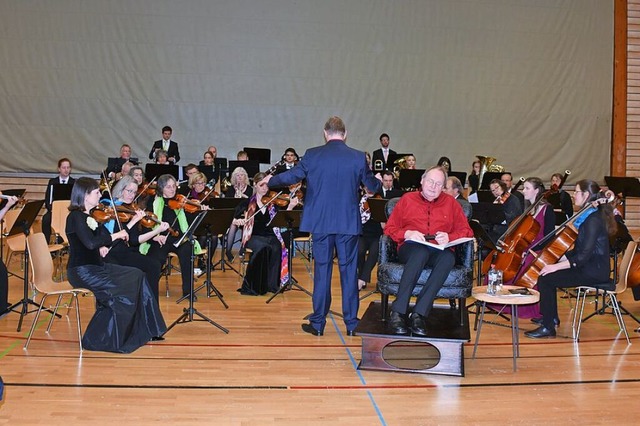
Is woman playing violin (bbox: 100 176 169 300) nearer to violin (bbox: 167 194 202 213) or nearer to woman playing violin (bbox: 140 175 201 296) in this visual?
woman playing violin (bbox: 140 175 201 296)

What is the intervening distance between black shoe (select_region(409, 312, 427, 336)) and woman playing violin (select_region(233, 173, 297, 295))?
3.10 metres

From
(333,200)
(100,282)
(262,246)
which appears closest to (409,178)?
(262,246)

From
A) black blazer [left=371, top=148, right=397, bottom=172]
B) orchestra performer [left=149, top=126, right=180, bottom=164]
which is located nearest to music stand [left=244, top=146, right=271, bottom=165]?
orchestra performer [left=149, top=126, right=180, bottom=164]

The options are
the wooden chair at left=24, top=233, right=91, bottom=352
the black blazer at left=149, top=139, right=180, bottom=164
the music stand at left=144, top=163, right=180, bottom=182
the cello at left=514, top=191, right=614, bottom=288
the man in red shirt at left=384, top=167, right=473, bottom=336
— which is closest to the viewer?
the man in red shirt at left=384, top=167, right=473, bottom=336

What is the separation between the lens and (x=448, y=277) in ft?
18.1

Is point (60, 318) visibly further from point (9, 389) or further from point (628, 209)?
point (628, 209)

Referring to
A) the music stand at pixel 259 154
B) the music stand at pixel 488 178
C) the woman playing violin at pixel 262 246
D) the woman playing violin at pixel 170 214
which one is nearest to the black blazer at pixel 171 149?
the music stand at pixel 259 154

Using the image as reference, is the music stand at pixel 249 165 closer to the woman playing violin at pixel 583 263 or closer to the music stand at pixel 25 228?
the music stand at pixel 25 228

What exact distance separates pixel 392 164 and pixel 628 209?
5952mm

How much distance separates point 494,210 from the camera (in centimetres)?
796

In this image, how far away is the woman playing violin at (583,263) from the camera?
6148mm

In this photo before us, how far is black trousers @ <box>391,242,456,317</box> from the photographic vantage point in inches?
209

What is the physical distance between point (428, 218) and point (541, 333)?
59.5 inches

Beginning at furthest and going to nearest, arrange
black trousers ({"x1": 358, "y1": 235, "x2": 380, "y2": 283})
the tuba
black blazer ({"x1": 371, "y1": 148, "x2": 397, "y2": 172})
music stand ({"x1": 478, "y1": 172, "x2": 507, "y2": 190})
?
black blazer ({"x1": 371, "y1": 148, "x2": 397, "y2": 172}) → the tuba → music stand ({"x1": 478, "y1": 172, "x2": 507, "y2": 190}) → black trousers ({"x1": 358, "y1": 235, "x2": 380, "y2": 283})
